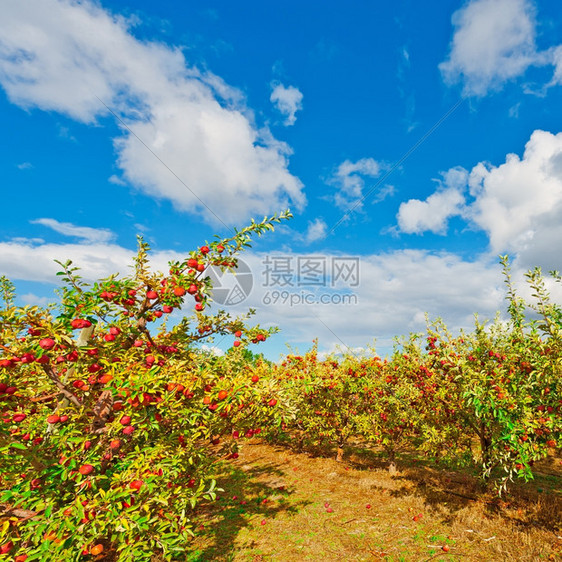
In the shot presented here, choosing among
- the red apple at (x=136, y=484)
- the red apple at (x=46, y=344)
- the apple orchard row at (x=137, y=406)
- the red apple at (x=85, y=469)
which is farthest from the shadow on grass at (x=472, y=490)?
the red apple at (x=46, y=344)

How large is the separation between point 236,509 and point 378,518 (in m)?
3.82

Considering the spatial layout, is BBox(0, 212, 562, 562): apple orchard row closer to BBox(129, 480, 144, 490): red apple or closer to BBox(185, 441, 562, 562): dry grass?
BBox(129, 480, 144, 490): red apple

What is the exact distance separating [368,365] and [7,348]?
35.6 feet

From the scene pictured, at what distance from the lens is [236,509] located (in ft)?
29.0

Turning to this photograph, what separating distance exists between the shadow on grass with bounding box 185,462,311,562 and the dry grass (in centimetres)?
3

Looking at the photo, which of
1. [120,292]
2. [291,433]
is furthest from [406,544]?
[291,433]

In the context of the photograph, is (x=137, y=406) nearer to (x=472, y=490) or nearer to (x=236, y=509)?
(x=236, y=509)

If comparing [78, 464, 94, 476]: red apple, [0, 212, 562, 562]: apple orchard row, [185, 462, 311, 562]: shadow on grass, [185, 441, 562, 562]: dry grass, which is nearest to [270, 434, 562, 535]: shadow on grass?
[185, 441, 562, 562]: dry grass

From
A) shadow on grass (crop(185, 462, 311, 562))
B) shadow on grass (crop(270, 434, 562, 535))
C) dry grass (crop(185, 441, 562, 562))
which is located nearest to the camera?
dry grass (crop(185, 441, 562, 562))

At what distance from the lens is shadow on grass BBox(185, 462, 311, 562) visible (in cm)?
677

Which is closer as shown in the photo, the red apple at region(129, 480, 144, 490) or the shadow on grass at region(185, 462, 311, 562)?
the red apple at region(129, 480, 144, 490)

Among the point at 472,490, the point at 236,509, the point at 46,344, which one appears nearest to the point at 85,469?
the point at 46,344

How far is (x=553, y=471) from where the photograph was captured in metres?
11.1

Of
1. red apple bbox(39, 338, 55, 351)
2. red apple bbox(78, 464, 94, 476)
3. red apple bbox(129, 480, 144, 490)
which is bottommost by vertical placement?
red apple bbox(129, 480, 144, 490)
